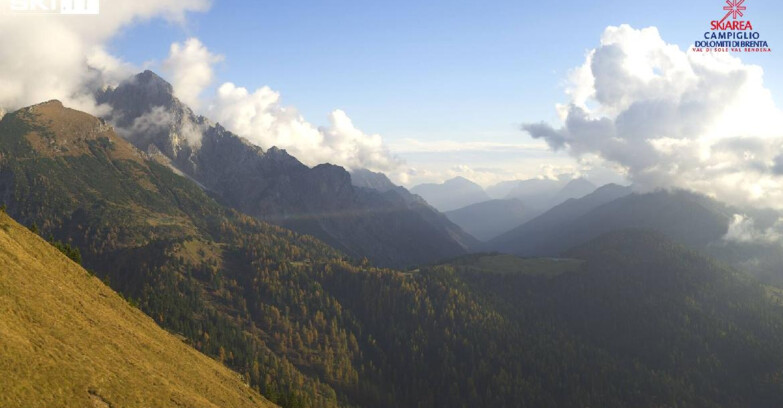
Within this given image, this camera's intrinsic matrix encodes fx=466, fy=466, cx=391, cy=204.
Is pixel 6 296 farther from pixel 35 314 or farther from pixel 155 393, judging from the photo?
pixel 155 393

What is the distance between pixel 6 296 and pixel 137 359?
2469cm

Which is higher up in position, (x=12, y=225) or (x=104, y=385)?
(x=12, y=225)

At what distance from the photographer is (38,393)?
55.8 meters

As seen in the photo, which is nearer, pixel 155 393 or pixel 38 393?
pixel 38 393

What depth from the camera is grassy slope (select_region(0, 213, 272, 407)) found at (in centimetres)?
5909

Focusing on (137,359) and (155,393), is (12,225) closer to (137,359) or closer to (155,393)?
(137,359)

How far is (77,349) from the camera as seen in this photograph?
7256 centimetres

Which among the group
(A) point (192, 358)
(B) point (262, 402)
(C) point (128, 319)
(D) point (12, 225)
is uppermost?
(D) point (12, 225)

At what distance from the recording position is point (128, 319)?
11488 centimetres

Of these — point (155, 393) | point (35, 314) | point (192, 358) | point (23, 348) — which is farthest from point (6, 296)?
point (192, 358)

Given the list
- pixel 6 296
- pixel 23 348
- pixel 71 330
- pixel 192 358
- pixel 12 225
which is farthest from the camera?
pixel 192 358

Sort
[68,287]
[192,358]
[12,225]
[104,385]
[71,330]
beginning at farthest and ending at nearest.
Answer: [192,358]
[12,225]
[68,287]
[71,330]
[104,385]

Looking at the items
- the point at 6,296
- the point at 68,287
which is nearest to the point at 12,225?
the point at 68,287

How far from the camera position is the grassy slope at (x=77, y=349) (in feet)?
194
